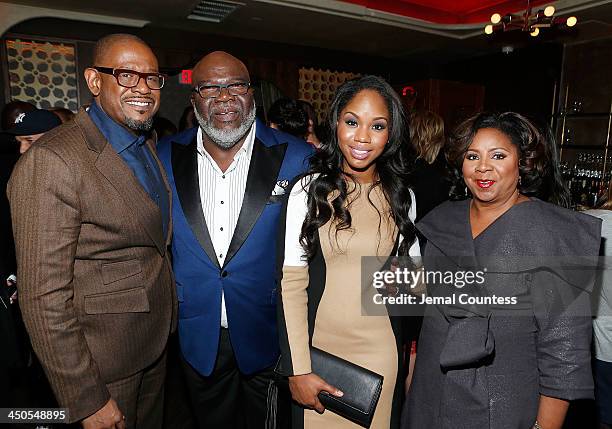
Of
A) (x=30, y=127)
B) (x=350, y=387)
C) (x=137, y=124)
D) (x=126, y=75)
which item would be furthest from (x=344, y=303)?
(x=30, y=127)

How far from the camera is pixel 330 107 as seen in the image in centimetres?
167

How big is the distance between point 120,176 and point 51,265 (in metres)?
0.37

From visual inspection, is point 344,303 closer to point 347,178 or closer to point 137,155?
point 347,178

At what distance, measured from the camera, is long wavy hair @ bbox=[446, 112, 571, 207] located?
148 cm

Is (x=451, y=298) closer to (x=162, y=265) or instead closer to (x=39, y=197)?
(x=162, y=265)

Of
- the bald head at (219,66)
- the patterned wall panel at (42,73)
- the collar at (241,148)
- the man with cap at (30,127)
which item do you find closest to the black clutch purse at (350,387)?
the collar at (241,148)

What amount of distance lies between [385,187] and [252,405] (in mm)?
1248

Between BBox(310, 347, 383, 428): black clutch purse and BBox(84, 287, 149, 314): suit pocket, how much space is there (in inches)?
26.4

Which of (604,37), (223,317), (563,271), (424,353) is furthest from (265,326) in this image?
(604,37)

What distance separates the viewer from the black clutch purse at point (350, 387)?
152 centimetres

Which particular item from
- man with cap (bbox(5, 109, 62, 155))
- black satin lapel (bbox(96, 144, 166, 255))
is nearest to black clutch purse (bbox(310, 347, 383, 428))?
black satin lapel (bbox(96, 144, 166, 255))

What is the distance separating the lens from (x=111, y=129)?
5.15 ft

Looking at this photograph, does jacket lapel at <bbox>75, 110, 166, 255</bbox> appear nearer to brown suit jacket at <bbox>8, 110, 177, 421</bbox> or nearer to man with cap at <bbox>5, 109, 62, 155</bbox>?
brown suit jacket at <bbox>8, 110, 177, 421</bbox>

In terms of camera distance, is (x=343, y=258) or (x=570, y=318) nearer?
(x=570, y=318)
